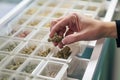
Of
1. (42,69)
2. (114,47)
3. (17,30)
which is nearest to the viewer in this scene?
(42,69)

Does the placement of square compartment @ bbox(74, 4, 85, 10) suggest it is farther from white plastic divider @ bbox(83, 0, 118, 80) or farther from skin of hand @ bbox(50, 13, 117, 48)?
skin of hand @ bbox(50, 13, 117, 48)

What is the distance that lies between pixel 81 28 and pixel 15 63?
0.30 metres

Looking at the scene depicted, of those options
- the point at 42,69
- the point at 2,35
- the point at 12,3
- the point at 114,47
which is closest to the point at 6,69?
the point at 42,69

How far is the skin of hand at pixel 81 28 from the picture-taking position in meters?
0.92

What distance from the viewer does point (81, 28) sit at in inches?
37.4

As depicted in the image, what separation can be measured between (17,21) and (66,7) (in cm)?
30

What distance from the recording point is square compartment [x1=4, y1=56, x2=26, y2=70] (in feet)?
2.90

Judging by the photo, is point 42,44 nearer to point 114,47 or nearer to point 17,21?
point 17,21

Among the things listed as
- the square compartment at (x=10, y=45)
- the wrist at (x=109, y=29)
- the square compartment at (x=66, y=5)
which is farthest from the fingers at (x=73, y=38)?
the square compartment at (x=66, y=5)

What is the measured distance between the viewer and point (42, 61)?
90 cm

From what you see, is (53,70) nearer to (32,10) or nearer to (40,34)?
(40,34)

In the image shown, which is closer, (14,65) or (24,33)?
(14,65)

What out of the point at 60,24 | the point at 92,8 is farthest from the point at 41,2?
the point at 60,24

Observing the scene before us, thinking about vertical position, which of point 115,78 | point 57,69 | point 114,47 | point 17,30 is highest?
point 17,30
